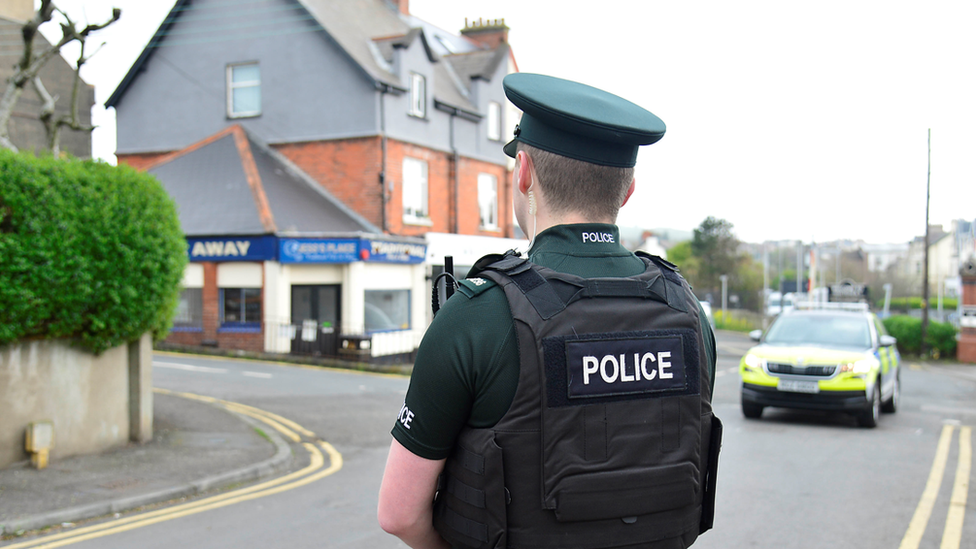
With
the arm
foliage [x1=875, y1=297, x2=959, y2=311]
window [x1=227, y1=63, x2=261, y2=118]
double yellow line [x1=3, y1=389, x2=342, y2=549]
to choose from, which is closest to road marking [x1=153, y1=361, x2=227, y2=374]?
double yellow line [x1=3, y1=389, x2=342, y2=549]

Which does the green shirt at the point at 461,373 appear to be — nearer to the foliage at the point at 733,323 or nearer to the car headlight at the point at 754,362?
the car headlight at the point at 754,362

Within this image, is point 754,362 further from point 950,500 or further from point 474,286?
point 474,286

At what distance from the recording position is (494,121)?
3012 cm

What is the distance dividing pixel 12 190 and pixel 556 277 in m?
7.10

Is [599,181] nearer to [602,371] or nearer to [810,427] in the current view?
[602,371]

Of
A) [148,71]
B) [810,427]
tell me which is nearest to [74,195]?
[810,427]

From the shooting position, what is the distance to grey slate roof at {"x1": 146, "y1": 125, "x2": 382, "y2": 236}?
72.7 ft

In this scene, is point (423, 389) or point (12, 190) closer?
point (423, 389)

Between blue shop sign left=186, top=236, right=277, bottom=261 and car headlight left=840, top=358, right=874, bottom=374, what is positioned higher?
blue shop sign left=186, top=236, right=277, bottom=261

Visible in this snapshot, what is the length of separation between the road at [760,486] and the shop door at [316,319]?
6.46 meters

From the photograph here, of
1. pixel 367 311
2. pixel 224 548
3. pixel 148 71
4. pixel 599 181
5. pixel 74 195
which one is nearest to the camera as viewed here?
pixel 599 181

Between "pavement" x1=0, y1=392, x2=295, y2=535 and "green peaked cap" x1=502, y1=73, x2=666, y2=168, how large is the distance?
603 cm

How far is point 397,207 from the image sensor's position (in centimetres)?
2478

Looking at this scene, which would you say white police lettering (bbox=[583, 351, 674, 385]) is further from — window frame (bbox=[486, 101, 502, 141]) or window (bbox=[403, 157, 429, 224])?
window frame (bbox=[486, 101, 502, 141])
